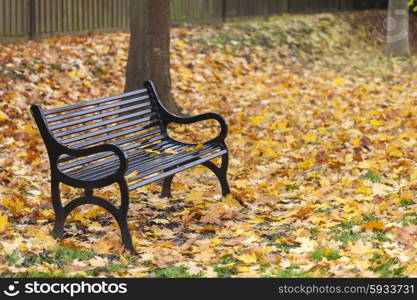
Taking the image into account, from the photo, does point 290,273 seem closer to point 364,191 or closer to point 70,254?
point 70,254

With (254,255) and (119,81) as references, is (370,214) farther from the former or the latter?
(119,81)

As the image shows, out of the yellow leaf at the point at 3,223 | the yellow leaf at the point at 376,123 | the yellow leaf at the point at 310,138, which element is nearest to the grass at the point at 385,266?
the yellow leaf at the point at 3,223

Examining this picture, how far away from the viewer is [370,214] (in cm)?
617

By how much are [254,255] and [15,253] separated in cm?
151

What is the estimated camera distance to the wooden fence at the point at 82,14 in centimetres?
1225

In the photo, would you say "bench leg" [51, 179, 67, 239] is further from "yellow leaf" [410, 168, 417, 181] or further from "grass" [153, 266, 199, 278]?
"yellow leaf" [410, 168, 417, 181]

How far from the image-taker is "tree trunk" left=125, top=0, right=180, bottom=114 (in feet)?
31.3

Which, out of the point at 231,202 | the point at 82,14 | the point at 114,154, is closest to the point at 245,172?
the point at 231,202

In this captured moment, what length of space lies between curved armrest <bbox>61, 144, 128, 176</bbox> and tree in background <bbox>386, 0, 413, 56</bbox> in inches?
477

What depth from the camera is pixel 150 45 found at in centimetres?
962

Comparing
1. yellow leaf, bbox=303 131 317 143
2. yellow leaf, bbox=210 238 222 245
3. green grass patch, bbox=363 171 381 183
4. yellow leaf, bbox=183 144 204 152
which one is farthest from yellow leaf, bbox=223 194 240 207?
yellow leaf, bbox=303 131 317 143

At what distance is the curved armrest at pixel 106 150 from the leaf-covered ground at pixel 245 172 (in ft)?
1.68

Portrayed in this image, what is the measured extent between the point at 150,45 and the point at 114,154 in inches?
129

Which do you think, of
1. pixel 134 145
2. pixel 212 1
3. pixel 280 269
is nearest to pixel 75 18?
pixel 212 1
